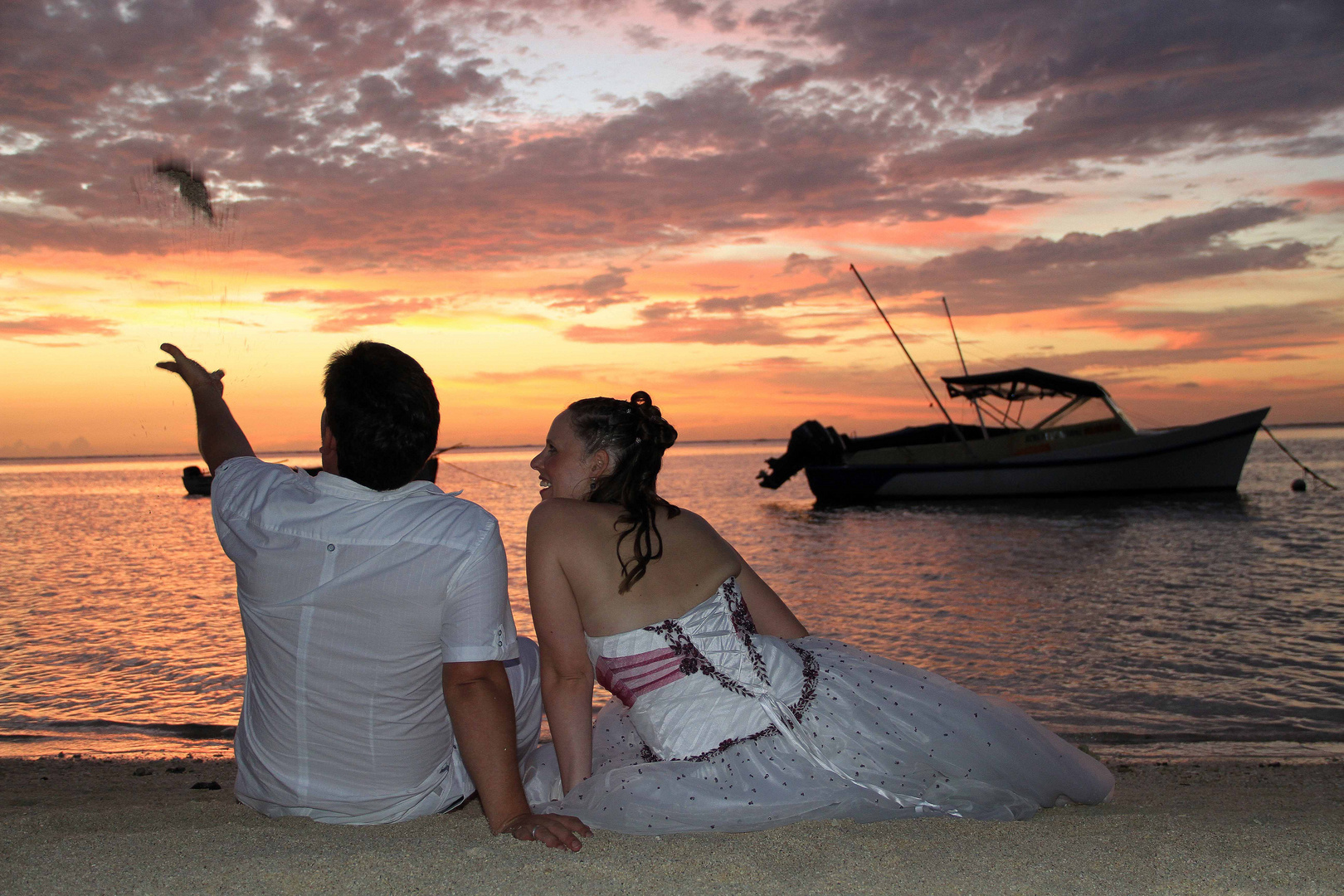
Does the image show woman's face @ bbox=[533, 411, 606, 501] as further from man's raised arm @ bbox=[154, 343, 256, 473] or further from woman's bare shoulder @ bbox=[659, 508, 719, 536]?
man's raised arm @ bbox=[154, 343, 256, 473]

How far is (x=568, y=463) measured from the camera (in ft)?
8.22

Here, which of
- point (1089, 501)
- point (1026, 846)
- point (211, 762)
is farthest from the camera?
point (1089, 501)

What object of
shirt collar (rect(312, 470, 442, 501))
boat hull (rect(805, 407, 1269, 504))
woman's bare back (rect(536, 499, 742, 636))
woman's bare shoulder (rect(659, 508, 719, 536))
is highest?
shirt collar (rect(312, 470, 442, 501))

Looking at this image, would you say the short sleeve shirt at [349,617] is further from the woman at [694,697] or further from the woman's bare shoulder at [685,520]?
the woman's bare shoulder at [685,520]

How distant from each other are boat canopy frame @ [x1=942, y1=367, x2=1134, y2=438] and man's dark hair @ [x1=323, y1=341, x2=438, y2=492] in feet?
72.8

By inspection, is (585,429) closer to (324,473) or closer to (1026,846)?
(324,473)

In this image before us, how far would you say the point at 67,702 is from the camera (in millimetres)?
5957

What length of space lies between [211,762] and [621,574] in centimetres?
334

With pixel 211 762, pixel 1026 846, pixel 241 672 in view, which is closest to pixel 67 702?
pixel 241 672

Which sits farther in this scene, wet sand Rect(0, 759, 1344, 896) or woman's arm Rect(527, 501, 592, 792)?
woman's arm Rect(527, 501, 592, 792)

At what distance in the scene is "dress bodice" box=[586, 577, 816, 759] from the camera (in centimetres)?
238

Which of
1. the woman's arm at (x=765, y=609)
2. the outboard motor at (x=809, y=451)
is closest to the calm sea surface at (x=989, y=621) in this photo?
the woman's arm at (x=765, y=609)

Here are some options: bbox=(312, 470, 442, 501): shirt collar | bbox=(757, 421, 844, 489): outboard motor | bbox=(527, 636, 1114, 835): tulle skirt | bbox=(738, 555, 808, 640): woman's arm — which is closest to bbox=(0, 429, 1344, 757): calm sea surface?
bbox=(527, 636, 1114, 835): tulle skirt

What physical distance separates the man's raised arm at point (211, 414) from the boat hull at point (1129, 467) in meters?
23.1
